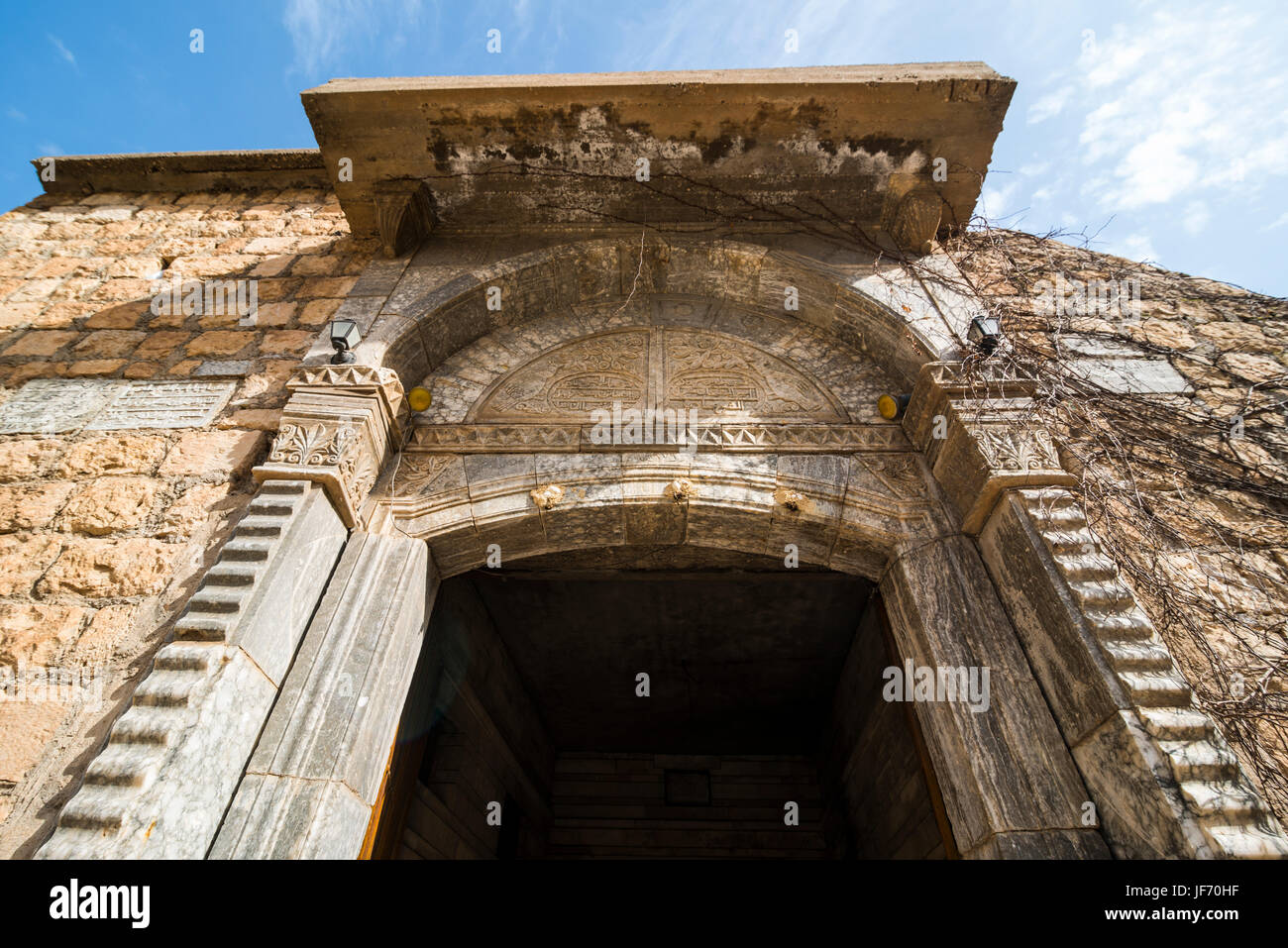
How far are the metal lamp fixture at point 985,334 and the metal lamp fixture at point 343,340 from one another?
3.02 m

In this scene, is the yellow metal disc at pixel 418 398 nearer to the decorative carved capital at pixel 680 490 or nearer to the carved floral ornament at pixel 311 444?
the carved floral ornament at pixel 311 444

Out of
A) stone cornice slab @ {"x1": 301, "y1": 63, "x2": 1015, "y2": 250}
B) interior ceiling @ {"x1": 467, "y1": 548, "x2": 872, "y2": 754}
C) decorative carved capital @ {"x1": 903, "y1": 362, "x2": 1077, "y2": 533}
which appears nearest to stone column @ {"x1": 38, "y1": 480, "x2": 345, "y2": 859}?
interior ceiling @ {"x1": 467, "y1": 548, "x2": 872, "y2": 754}

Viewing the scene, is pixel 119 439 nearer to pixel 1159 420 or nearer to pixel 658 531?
pixel 658 531

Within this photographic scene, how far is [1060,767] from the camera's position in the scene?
2084 mm

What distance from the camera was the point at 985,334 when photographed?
2.99 metres

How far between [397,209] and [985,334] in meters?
3.30

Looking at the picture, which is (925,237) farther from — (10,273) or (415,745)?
(10,273)

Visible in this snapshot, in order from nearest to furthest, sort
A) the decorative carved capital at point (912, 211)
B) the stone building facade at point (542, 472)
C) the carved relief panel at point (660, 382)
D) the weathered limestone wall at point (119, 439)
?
the stone building facade at point (542, 472)
the weathered limestone wall at point (119, 439)
the carved relief panel at point (660, 382)
the decorative carved capital at point (912, 211)

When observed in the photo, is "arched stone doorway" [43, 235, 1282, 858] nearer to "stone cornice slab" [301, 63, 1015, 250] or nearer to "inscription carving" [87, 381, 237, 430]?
"stone cornice slab" [301, 63, 1015, 250]

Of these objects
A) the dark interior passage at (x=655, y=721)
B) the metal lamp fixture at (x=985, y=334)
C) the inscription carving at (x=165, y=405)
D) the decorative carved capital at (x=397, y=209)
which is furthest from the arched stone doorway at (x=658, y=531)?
the dark interior passage at (x=655, y=721)

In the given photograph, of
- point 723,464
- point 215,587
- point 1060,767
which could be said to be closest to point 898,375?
point 723,464

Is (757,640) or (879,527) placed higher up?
(757,640)

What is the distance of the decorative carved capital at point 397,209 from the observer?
379 cm

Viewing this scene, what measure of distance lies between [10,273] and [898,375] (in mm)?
5612
